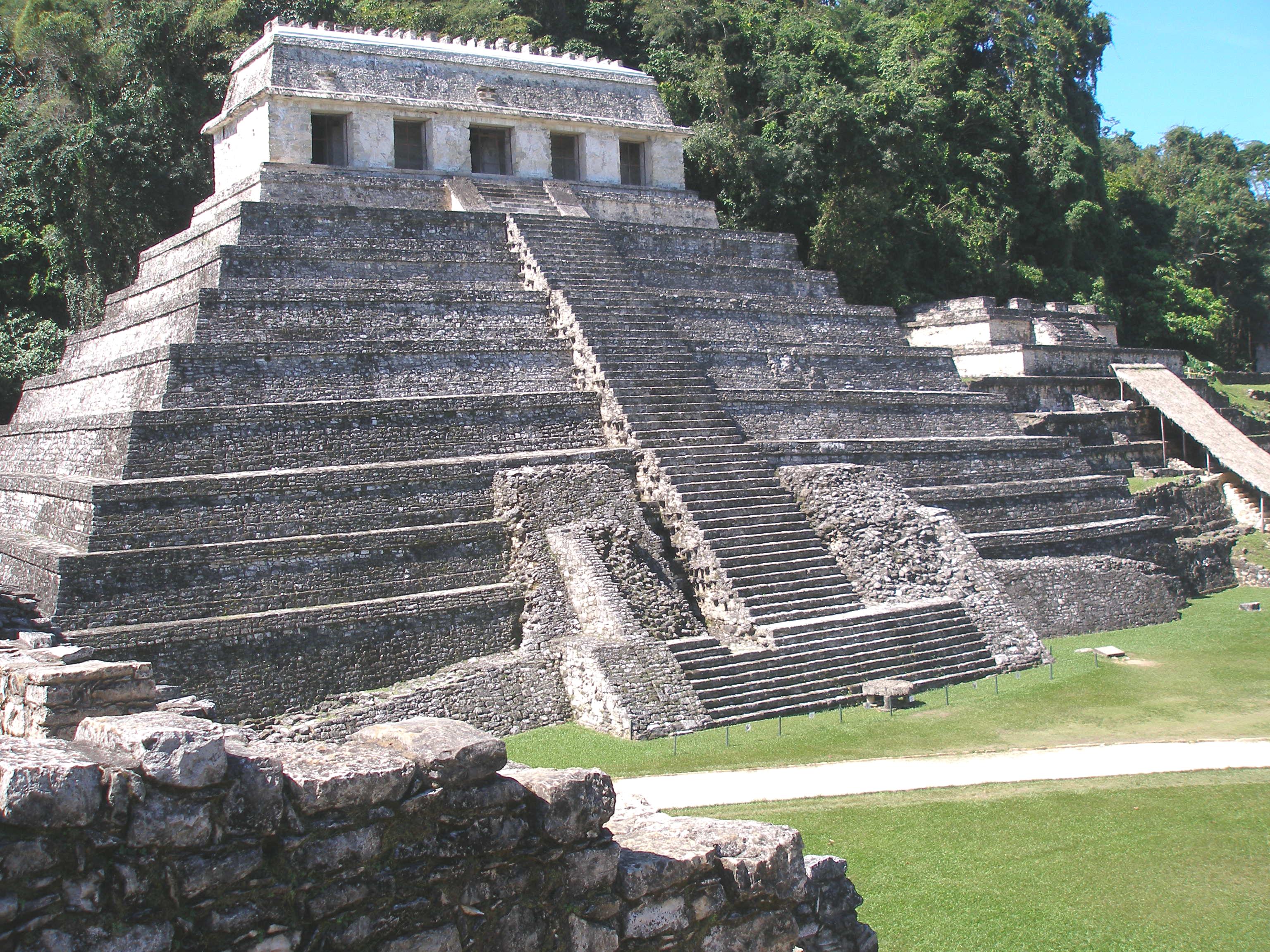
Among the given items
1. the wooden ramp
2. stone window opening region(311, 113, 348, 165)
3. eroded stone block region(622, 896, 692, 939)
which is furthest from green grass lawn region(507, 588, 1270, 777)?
stone window opening region(311, 113, 348, 165)

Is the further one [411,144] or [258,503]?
[411,144]

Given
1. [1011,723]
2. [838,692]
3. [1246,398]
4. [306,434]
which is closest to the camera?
Answer: [1011,723]

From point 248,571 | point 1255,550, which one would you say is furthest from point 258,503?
point 1255,550

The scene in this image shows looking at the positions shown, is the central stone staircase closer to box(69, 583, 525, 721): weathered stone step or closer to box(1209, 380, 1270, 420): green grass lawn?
box(69, 583, 525, 721): weathered stone step

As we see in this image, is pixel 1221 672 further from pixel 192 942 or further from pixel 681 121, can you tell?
pixel 681 121

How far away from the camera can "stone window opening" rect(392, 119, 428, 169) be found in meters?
26.4

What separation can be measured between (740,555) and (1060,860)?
8.16 metres

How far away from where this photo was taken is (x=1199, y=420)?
104ft

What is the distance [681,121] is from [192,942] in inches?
1337

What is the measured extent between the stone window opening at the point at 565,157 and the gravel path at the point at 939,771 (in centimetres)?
1843

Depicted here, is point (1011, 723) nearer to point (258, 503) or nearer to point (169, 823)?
point (258, 503)

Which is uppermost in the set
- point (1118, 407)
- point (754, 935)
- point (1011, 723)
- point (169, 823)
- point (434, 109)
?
point (434, 109)

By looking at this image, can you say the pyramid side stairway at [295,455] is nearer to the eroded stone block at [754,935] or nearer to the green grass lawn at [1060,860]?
the green grass lawn at [1060,860]

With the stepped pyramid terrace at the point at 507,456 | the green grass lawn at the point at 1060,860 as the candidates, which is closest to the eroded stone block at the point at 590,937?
the green grass lawn at the point at 1060,860
